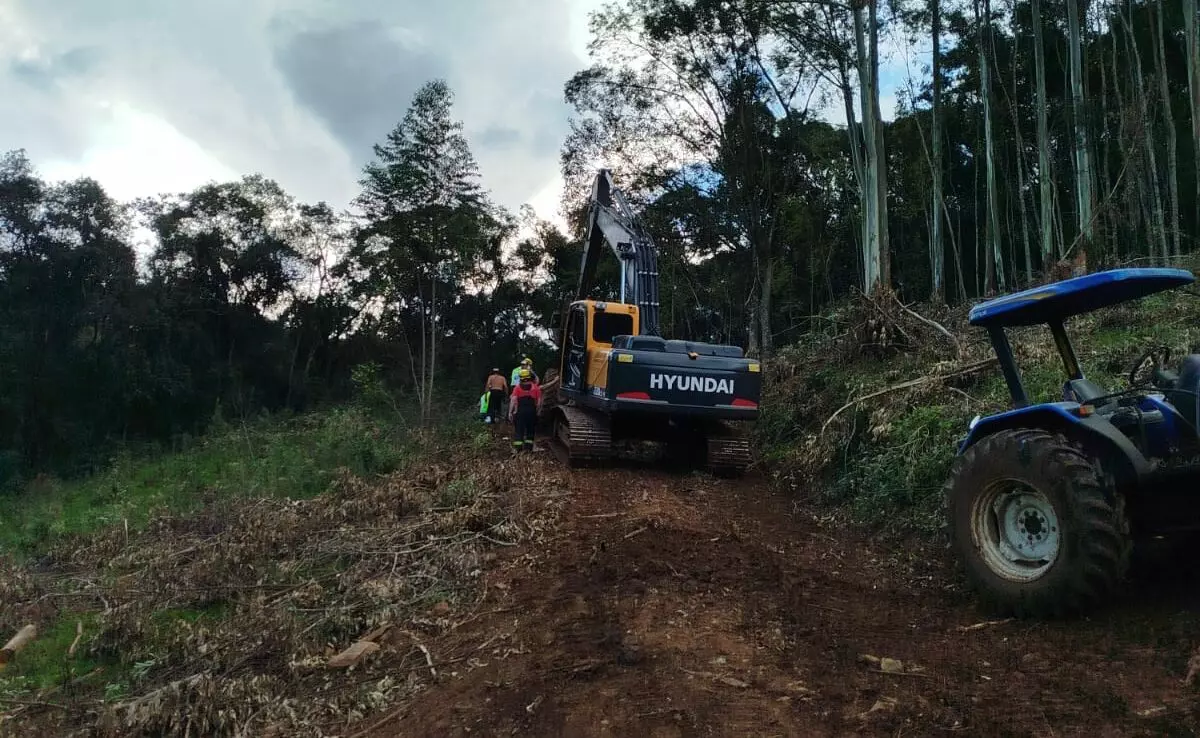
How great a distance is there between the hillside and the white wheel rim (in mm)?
334

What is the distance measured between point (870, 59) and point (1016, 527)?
11636 mm

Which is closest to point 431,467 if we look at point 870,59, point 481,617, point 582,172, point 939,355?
point 481,617

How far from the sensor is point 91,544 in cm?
909

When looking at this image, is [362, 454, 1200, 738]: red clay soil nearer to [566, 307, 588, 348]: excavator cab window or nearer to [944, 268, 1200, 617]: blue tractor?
[944, 268, 1200, 617]: blue tractor

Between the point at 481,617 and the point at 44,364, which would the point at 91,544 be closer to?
the point at 481,617

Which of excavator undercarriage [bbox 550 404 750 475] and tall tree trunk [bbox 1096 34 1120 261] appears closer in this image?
excavator undercarriage [bbox 550 404 750 475]

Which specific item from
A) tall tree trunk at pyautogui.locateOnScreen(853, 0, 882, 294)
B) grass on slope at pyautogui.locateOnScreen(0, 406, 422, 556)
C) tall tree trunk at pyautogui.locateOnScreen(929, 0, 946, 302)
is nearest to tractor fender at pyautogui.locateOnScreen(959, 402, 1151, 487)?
grass on slope at pyautogui.locateOnScreen(0, 406, 422, 556)

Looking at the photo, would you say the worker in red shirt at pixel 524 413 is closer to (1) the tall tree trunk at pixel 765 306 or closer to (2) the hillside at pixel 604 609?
(2) the hillside at pixel 604 609

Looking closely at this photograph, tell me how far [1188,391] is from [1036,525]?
100 cm

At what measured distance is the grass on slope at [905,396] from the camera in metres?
7.36

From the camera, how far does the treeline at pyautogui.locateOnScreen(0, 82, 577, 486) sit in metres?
22.9

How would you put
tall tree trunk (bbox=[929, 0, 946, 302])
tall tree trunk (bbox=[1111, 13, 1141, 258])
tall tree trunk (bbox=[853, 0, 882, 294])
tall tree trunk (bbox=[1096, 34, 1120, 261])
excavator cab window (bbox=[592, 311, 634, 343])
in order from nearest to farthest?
excavator cab window (bbox=[592, 311, 634, 343]) < tall tree trunk (bbox=[853, 0, 882, 294]) < tall tree trunk (bbox=[1111, 13, 1141, 258]) < tall tree trunk (bbox=[1096, 34, 1120, 261]) < tall tree trunk (bbox=[929, 0, 946, 302])

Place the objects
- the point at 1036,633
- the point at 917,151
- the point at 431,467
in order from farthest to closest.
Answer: the point at 917,151 < the point at 431,467 < the point at 1036,633

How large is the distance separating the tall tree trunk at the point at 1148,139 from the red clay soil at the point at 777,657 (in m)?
13.3
